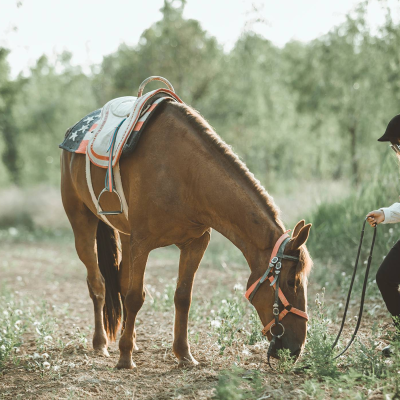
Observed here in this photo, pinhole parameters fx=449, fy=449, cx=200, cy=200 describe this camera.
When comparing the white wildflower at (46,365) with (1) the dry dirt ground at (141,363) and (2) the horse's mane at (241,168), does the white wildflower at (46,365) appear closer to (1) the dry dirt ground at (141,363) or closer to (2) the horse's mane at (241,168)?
(1) the dry dirt ground at (141,363)

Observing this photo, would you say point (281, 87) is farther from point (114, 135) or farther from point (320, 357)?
point (320, 357)

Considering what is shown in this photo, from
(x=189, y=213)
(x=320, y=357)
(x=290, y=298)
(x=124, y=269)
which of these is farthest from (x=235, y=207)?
(x=124, y=269)

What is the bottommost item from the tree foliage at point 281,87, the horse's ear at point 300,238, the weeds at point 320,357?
the weeds at point 320,357

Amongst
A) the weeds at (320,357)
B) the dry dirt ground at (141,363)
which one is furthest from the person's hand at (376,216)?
the dry dirt ground at (141,363)

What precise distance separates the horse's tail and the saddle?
2.01 feet

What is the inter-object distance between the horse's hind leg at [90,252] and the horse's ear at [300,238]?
2.25 m

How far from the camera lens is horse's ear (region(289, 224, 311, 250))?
9.23ft

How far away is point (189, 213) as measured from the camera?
3455 millimetres

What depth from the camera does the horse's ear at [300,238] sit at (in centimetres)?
281

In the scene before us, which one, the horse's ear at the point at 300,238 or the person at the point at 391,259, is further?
the person at the point at 391,259

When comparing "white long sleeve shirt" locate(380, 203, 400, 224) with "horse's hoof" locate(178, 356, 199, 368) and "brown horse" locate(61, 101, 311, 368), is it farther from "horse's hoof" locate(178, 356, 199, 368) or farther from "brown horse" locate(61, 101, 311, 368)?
"horse's hoof" locate(178, 356, 199, 368)

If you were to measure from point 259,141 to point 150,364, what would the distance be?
614 inches

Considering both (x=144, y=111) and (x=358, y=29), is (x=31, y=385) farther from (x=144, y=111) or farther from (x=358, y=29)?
(x=358, y=29)

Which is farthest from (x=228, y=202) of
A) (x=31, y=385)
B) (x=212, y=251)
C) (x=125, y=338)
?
(x=212, y=251)
